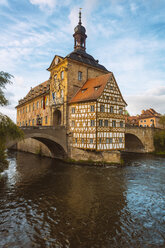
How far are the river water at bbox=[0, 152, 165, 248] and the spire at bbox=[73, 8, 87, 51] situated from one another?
21806 mm

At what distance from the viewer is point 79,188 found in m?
12.1

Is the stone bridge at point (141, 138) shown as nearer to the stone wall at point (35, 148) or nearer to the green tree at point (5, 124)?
the stone wall at point (35, 148)

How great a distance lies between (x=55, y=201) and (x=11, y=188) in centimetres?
411

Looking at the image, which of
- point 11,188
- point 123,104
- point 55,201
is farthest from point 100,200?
point 123,104

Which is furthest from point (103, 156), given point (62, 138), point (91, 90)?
point (91, 90)

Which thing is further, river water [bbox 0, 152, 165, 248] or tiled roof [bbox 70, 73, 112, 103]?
tiled roof [bbox 70, 73, 112, 103]

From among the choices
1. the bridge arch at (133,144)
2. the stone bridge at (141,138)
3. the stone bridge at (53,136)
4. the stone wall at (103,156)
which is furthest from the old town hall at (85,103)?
the bridge arch at (133,144)

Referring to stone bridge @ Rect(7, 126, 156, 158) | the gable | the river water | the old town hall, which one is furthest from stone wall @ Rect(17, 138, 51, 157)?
the gable

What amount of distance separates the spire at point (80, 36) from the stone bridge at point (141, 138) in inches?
653

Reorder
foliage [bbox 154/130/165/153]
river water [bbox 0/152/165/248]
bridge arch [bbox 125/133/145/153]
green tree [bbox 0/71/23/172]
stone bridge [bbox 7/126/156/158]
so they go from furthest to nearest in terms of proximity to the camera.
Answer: bridge arch [bbox 125/133/145/153] < foliage [bbox 154/130/165/153] < stone bridge [bbox 7/126/156/158] < green tree [bbox 0/71/23/172] < river water [bbox 0/152/165/248]

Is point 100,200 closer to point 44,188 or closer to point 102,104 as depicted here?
point 44,188

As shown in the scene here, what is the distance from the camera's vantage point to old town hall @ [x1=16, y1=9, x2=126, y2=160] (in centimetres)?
1900

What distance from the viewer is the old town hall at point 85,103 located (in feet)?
62.3

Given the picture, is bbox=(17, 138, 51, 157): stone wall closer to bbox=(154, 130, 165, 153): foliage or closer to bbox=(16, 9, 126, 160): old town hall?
bbox=(16, 9, 126, 160): old town hall
